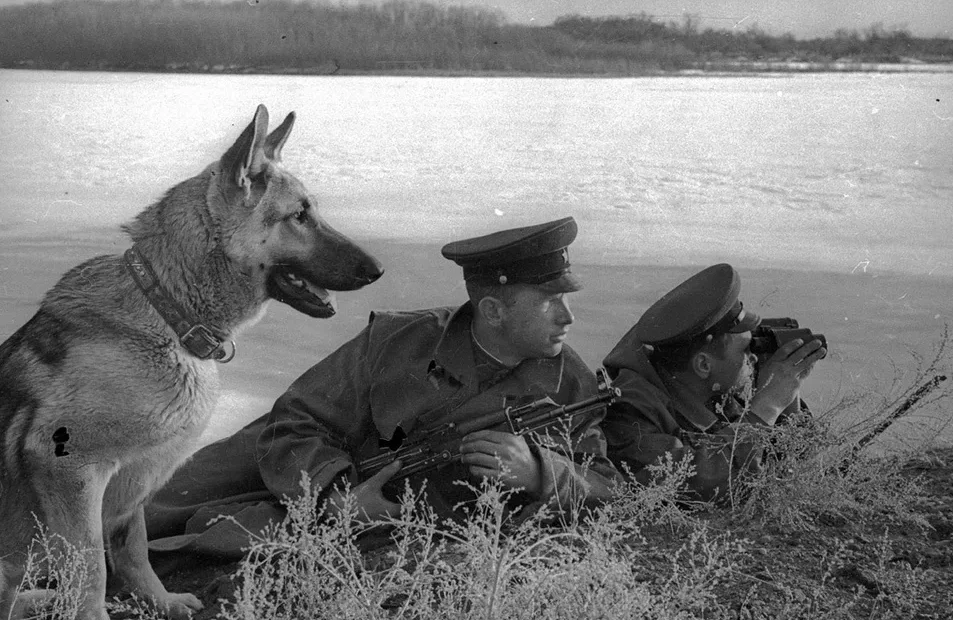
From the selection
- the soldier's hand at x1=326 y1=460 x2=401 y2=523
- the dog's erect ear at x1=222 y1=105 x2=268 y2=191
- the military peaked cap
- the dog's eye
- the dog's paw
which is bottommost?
the dog's paw

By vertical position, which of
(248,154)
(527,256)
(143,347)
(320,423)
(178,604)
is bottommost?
(178,604)

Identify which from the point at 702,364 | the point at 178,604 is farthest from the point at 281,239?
the point at 702,364

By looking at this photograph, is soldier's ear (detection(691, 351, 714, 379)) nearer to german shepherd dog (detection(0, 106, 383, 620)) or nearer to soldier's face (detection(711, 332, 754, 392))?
soldier's face (detection(711, 332, 754, 392))

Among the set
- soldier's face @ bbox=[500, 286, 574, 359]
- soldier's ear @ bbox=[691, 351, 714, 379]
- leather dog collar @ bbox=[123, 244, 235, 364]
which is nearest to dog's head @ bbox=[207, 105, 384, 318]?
leather dog collar @ bbox=[123, 244, 235, 364]

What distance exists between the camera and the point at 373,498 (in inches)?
205

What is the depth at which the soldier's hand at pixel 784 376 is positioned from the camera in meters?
5.82

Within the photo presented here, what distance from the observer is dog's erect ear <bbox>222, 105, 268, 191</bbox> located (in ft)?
15.1

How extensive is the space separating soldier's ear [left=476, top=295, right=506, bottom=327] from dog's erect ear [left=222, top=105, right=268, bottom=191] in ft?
3.94

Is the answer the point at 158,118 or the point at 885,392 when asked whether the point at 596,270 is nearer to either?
the point at 885,392

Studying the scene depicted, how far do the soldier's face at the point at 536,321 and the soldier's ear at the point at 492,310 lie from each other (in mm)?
18

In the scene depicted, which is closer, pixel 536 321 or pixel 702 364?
pixel 536 321

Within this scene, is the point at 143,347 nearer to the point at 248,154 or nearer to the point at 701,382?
the point at 248,154

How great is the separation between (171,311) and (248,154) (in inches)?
27.5

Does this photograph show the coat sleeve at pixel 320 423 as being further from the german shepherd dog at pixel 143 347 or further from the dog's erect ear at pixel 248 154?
the dog's erect ear at pixel 248 154
